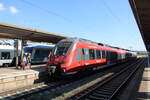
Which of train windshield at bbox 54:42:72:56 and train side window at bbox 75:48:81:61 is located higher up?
train windshield at bbox 54:42:72:56

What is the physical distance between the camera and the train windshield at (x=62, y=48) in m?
13.5

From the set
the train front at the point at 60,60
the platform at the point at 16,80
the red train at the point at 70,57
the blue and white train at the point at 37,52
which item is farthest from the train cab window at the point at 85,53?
the blue and white train at the point at 37,52

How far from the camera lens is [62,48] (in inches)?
544

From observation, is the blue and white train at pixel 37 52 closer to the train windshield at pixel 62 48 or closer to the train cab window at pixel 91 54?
the train cab window at pixel 91 54

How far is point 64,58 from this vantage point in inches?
507

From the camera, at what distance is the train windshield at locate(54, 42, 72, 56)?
13.5 metres

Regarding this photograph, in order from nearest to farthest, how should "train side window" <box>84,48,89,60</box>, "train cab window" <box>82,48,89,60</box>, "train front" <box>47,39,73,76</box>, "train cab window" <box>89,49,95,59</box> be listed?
"train front" <box>47,39,73,76</box> → "train cab window" <box>82,48,89,60</box> → "train side window" <box>84,48,89,60</box> → "train cab window" <box>89,49,95,59</box>

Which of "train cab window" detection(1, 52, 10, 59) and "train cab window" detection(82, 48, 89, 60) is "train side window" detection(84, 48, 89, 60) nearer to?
"train cab window" detection(82, 48, 89, 60)

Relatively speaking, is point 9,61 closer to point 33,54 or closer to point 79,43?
point 33,54

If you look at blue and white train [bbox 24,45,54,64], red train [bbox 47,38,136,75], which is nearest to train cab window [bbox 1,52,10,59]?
blue and white train [bbox 24,45,54,64]

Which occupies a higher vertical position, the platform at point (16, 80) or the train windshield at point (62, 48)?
the train windshield at point (62, 48)

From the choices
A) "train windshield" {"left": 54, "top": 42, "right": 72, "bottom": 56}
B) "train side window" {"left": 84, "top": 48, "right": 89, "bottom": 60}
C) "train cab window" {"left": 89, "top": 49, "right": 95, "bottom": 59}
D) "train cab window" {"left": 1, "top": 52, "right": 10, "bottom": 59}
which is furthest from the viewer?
"train cab window" {"left": 1, "top": 52, "right": 10, "bottom": 59}

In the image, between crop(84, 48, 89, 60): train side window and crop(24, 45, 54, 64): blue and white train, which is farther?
crop(24, 45, 54, 64): blue and white train

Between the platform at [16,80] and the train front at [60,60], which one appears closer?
the platform at [16,80]
